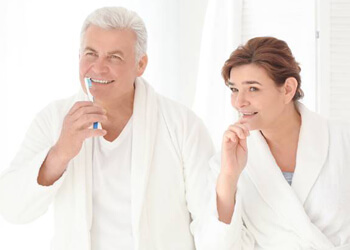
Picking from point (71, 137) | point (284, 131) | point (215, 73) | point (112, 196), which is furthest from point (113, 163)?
point (215, 73)

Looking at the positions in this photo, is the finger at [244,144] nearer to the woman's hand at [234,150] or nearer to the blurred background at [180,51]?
the woman's hand at [234,150]

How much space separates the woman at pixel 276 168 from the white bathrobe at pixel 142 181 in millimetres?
138

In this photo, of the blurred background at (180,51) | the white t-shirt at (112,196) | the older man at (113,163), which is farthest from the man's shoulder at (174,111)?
the blurred background at (180,51)

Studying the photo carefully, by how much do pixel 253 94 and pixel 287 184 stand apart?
0.29 metres

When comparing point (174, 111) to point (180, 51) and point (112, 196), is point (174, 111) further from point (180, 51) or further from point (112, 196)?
point (180, 51)

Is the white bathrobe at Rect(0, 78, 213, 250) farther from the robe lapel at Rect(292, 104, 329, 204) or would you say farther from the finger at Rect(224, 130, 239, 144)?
the robe lapel at Rect(292, 104, 329, 204)

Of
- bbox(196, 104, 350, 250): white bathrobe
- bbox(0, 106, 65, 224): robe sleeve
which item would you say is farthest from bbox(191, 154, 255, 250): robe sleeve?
bbox(0, 106, 65, 224): robe sleeve

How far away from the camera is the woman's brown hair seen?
1.79 m

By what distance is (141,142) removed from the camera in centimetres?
188

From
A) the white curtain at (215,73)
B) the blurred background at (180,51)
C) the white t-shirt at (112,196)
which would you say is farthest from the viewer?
the white curtain at (215,73)

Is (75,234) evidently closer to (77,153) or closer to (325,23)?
(77,153)

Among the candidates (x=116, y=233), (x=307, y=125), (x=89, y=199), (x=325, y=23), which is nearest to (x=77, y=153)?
(x=89, y=199)

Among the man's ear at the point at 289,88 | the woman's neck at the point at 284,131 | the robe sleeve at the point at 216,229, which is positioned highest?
the man's ear at the point at 289,88

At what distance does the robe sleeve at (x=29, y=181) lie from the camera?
1.75 meters
